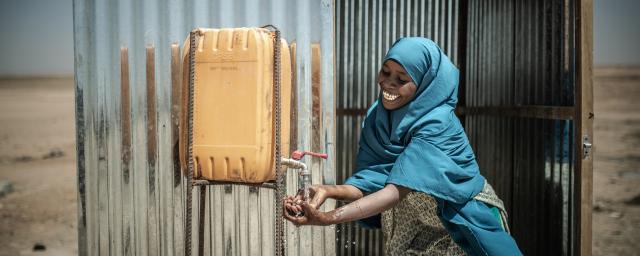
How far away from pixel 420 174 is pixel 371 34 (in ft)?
9.20

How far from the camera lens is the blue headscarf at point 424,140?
2100 mm

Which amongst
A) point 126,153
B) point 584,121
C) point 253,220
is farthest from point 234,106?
point 584,121

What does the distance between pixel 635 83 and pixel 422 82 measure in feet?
57.9

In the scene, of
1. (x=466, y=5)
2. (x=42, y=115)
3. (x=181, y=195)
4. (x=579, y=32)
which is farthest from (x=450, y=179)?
(x=42, y=115)

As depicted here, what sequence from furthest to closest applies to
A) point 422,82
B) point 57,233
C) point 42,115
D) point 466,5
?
point 42,115, point 57,233, point 466,5, point 422,82

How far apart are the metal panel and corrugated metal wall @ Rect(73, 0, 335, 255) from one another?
1.54 meters

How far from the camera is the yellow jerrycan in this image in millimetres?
2443

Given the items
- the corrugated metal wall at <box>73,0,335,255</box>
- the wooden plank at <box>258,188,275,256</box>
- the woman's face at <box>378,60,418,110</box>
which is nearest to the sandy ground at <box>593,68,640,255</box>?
the wooden plank at <box>258,188,275,256</box>

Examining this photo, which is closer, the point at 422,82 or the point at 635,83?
the point at 422,82

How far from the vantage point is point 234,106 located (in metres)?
2.48

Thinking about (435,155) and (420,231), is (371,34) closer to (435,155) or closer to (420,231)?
(420,231)

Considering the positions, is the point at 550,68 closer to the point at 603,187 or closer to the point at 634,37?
the point at 603,187

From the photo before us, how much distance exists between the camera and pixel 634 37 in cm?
1642

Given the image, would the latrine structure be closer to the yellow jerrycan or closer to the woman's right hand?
the yellow jerrycan
